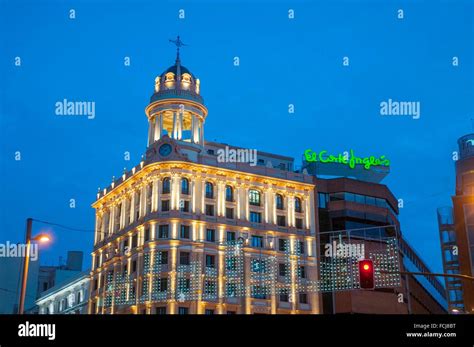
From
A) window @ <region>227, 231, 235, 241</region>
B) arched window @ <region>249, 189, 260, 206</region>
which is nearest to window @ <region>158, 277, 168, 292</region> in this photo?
window @ <region>227, 231, 235, 241</region>

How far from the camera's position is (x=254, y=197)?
73.7 metres

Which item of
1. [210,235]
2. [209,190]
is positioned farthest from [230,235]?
[209,190]

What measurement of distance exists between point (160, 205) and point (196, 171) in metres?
5.79

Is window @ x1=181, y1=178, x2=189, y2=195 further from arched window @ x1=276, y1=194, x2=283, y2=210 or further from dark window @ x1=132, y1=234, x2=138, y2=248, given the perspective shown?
arched window @ x1=276, y1=194, x2=283, y2=210

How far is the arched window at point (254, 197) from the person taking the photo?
7325cm

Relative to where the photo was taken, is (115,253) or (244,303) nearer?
(244,303)

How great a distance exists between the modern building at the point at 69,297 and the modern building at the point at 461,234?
4647cm

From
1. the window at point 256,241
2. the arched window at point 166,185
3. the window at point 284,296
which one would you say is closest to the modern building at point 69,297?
the arched window at point 166,185

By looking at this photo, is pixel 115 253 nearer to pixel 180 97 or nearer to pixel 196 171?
pixel 196 171

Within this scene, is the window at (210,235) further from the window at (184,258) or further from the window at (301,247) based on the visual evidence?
the window at (301,247)

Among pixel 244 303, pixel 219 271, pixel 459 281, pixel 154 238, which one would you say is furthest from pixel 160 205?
pixel 459 281

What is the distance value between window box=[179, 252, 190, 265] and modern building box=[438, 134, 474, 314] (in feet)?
93.2

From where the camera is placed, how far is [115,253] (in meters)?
74.2

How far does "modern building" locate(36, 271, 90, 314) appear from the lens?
81562 millimetres
